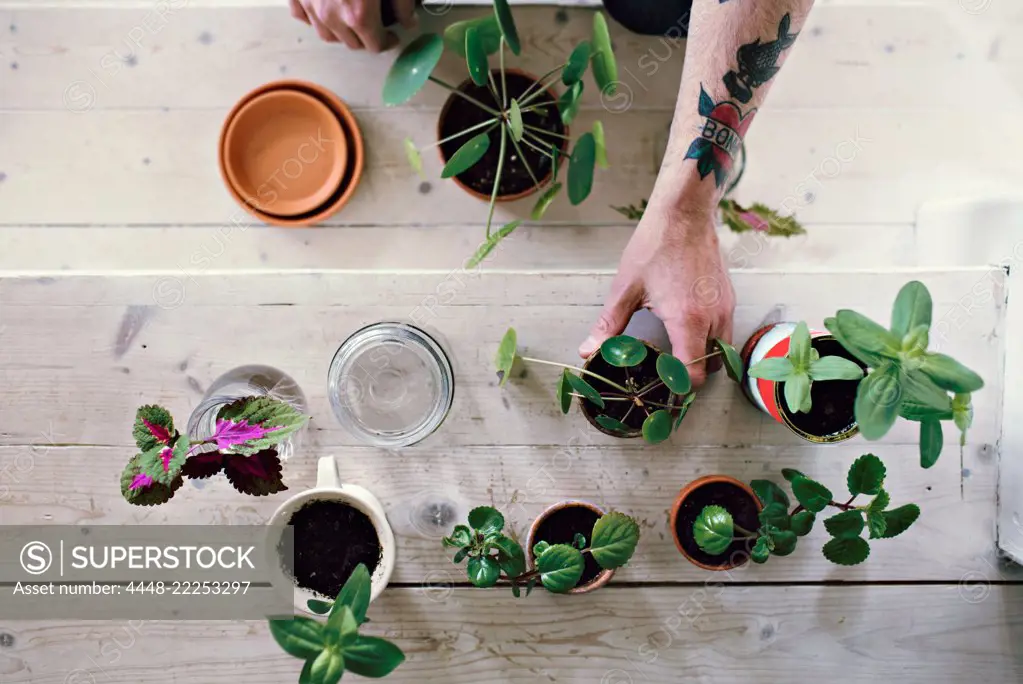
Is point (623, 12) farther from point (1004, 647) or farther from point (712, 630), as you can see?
point (1004, 647)

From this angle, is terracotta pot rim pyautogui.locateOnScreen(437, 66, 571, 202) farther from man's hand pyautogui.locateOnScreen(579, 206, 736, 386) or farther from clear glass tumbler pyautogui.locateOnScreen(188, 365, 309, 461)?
clear glass tumbler pyautogui.locateOnScreen(188, 365, 309, 461)

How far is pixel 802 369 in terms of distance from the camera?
79 cm

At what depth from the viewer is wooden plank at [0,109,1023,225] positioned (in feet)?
4.45

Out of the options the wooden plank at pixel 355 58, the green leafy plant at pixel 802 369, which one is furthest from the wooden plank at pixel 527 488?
the wooden plank at pixel 355 58

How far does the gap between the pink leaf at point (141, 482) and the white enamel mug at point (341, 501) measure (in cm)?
15

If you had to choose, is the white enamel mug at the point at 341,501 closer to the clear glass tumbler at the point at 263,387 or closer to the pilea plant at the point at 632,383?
the clear glass tumbler at the point at 263,387

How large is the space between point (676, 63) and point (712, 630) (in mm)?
943

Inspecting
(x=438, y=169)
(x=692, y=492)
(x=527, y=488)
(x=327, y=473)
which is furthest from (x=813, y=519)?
(x=438, y=169)

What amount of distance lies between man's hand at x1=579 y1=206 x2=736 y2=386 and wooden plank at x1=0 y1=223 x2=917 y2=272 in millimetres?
375

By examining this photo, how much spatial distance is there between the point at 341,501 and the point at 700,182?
2.12 feet

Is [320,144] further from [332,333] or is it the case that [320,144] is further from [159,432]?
[159,432]

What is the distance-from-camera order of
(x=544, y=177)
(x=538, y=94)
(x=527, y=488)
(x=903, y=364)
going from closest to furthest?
1. (x=903, y=364)
2. (x=527, y=488)
3. (x=538, y=94)
4. (x=544, y=177)

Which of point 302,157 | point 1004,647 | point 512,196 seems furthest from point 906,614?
point 302,157

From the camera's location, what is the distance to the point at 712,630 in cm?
104
